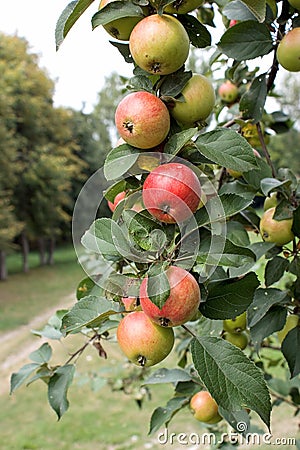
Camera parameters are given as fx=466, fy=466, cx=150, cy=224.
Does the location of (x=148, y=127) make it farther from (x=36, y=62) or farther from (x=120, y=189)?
(x=36, y=62)

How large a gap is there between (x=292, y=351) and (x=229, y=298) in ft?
0.95

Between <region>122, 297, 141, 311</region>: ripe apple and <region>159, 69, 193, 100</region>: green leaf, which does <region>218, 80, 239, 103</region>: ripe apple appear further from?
<region>122, 297, 141, 311</region>: ripe apple

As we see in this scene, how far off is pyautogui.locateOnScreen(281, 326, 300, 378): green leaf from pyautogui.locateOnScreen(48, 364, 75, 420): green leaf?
393 millimetres

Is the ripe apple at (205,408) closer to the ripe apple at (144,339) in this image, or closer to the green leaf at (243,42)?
the ripe apple at (144,339)

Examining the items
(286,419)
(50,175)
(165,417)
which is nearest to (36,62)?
(50,175)

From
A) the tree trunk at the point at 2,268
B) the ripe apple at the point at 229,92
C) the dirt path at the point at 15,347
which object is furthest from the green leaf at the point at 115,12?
the tree trunk at the point at 2,268

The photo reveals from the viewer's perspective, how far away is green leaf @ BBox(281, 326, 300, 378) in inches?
32.5

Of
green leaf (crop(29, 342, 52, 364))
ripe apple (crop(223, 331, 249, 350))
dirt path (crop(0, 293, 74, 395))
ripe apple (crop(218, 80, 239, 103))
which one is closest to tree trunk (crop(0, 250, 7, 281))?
dirt path (crop(0, 293, 74, 395))

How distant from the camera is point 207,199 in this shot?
658 mm

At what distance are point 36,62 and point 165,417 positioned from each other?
1377 cm

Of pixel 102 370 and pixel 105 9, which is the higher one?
pixel 105 9

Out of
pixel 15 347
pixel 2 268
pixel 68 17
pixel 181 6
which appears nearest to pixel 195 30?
pixel 181 6

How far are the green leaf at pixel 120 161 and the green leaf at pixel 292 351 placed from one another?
0.47 m

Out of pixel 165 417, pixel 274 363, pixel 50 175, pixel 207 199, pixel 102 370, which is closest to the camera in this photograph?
pixel 207 199
